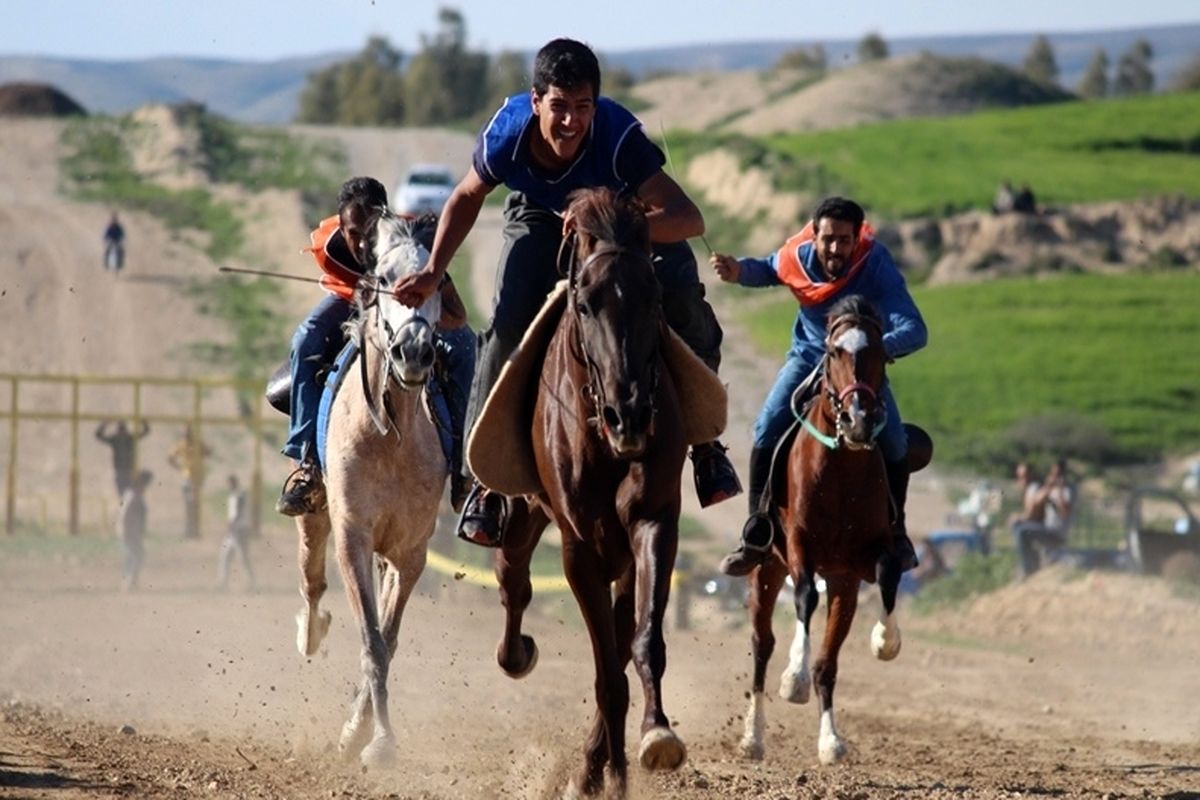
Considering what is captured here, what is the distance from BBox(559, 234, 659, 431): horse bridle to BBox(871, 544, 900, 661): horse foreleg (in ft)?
11.7

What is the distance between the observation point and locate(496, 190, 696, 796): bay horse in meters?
8.12

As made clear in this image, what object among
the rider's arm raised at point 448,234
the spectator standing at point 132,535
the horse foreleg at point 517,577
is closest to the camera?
the rider's arm raised at point 448,234

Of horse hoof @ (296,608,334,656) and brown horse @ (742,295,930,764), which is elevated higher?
brown horse @ (742,295,930,764)

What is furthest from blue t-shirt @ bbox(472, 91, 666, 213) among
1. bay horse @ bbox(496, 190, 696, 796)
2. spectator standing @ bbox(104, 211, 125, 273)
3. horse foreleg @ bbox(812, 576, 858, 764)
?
spectator standing @ bbox(104, 211, 125, 273)

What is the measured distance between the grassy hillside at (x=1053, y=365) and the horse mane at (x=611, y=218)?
31.3 m

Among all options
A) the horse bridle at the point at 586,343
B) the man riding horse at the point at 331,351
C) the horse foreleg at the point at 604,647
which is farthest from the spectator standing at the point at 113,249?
the horse bridle at the point at 586,343

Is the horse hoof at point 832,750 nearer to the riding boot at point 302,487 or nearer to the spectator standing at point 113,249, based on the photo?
the riding boot at point 302,487

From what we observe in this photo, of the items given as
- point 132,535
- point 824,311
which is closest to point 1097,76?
point 132,535

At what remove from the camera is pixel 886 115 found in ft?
327

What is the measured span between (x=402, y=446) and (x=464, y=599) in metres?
13.5

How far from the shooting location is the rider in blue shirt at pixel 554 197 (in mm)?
8977

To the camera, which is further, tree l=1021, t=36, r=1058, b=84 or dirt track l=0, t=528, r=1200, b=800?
tree l=1021, t=36, r=1058, b=84

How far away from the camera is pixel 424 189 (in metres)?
60.6

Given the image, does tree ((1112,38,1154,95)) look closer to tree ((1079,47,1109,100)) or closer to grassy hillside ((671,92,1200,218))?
tree ((1079,47,1109,100))
